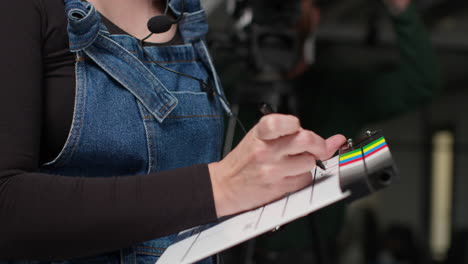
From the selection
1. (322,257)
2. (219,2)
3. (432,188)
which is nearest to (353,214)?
(432,188)

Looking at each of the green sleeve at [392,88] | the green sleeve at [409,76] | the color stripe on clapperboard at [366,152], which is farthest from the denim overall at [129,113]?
the green sleeve at [409,76]

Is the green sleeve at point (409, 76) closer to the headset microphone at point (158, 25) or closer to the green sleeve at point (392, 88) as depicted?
the green sleeve at point (392, 88)

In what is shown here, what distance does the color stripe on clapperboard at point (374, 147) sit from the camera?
400 millimetres

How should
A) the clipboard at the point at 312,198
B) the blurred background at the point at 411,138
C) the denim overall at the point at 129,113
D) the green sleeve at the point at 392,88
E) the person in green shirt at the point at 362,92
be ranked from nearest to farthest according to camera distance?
the clipboard at the point at 312,198
the denim overall at the point at 129,113
the person in green shirt at the point at 362,92
the green sleeve at the point at 392,88
the blurred background at the point at 411,138

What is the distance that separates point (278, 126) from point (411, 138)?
3.81 metres

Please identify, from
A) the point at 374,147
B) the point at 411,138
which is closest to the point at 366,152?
the point at 374,147

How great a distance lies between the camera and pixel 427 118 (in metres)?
3.86

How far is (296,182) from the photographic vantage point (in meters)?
0.44

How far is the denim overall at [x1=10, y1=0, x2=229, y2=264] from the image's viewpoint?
19.5 inches

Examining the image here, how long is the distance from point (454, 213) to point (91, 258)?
3.95 metres

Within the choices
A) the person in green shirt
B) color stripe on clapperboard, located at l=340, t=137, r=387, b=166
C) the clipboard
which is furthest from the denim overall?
the person in green shirt

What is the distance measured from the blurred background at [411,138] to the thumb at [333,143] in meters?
1.08

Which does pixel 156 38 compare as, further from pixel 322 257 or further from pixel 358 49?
pixel 358 49

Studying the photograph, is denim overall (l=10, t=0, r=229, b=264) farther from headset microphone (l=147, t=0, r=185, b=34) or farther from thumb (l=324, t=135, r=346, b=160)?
thumb (l=324, t=135, r=346, b=160)
